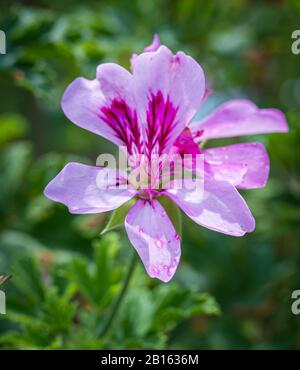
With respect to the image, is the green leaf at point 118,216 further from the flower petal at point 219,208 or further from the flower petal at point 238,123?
the flower petal at point 238,123

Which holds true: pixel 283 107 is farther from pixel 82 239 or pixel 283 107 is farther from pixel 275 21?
pixel 82 239

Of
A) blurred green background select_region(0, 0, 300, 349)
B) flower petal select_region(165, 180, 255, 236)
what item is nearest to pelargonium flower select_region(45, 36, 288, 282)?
flower petal select_region(165, 180, 255, 236)

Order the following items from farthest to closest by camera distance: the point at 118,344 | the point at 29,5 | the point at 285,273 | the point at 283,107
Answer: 1. the point at 29,5
2. the point at 283,107
3. the point at 285,273
4. the point at 118,344

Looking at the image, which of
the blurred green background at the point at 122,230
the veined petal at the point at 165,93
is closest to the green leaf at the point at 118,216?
the veined petal at the point at 165,93

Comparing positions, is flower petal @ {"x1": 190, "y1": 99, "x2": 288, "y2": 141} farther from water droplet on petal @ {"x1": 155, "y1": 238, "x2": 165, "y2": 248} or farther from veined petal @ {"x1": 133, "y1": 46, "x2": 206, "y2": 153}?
Result: water droplet on petal @ {"x1": 155, "y1": 238, "x2": 165, "y2": 248}

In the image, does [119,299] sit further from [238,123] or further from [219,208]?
[238,123]

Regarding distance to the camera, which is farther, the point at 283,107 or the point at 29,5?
the point at 29,5

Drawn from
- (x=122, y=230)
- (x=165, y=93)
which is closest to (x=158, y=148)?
(x=165, y=93)
